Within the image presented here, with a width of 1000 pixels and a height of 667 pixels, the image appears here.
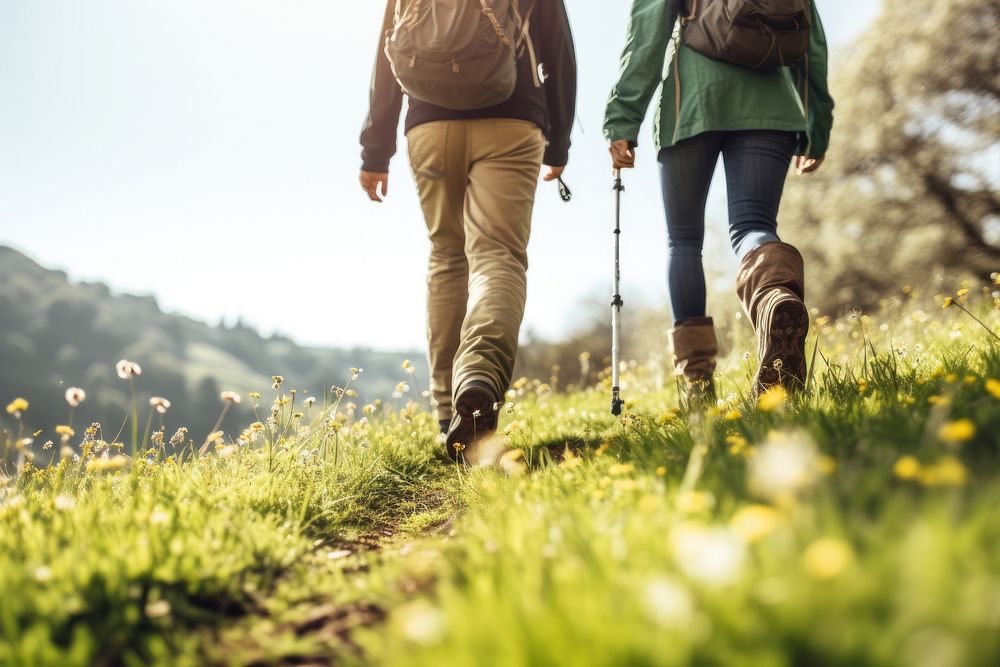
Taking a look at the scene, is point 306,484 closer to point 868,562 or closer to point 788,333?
point 788,333

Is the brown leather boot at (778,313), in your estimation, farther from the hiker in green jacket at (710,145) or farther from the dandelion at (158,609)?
the dandelion at (158,609)

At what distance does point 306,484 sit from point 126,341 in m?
171

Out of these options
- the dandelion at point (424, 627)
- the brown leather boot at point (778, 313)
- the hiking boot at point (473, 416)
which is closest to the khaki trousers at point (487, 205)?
the hiking boot at point (473, 416)

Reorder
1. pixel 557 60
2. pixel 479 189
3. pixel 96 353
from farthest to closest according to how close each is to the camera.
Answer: pixel 96 353 → pixel 557 60 → pixel 479 189

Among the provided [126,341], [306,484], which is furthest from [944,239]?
[126,341]

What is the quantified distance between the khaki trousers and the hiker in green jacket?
1.83 ft

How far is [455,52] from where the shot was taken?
2984mm

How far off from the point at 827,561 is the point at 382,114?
3412mm

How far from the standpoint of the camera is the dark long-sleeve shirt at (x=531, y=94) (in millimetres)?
3370

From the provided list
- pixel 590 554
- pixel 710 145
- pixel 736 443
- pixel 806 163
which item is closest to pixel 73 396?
pixel 590 554

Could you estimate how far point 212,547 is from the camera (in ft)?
5.59

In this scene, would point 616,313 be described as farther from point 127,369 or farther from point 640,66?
point 127,369

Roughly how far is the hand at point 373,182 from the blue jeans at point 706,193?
159 centimetres

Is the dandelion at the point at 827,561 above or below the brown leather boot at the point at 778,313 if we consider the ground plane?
below
